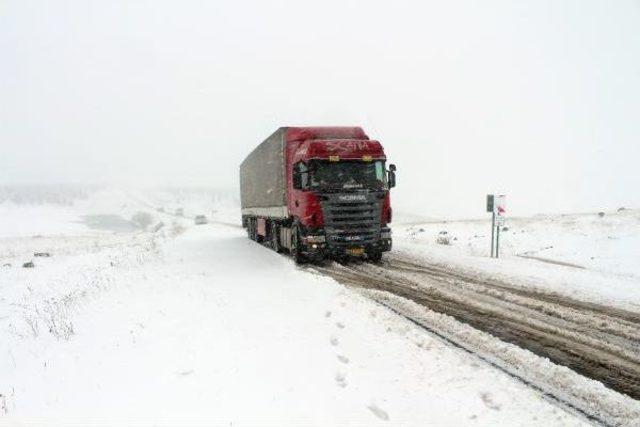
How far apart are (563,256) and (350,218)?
8.32 meters

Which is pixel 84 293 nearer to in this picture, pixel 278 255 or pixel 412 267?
pixel 278 255

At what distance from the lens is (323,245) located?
1480 centimetres

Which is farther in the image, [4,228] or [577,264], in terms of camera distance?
[4,228]

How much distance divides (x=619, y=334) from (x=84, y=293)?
1181cm

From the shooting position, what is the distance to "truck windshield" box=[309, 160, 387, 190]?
1499 centimetres

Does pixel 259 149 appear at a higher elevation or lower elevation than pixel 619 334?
higher

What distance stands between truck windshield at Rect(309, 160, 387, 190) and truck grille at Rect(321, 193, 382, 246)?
32 centimetres

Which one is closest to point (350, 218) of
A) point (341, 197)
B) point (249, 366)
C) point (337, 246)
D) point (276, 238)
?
point (341, 197)

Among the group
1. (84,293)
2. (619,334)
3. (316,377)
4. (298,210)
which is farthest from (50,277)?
(619,334)

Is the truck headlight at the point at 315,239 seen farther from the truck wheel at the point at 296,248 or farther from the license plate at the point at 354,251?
the license plate at the point at 354,251

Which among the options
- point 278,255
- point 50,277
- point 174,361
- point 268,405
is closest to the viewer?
point 268,405

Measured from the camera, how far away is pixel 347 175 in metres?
15.2

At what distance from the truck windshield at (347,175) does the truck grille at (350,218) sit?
1.04ft

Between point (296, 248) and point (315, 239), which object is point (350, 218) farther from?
point (296, 248)
